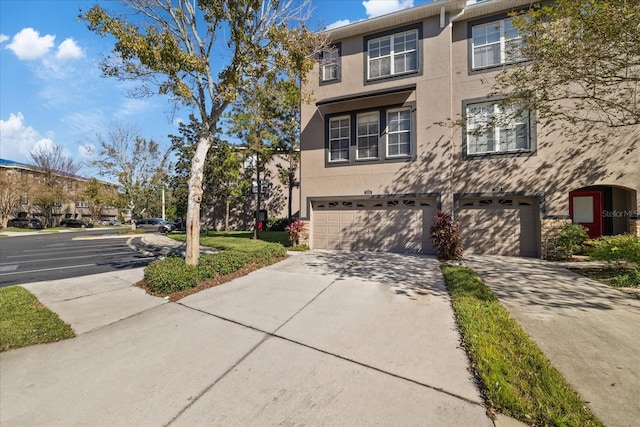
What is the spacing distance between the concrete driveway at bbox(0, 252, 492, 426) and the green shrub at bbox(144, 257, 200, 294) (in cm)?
42

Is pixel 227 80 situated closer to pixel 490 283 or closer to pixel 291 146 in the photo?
pixel 490 283

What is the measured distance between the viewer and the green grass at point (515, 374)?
7.38 feet

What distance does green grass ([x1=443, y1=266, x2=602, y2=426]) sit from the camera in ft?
7.38

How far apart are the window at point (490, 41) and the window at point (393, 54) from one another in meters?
2.15

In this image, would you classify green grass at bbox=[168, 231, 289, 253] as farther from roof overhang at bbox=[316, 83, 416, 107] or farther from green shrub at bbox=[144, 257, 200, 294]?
roof overhang at bbox=[316, 83, 416, 107]

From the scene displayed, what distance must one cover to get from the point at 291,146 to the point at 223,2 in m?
11.1

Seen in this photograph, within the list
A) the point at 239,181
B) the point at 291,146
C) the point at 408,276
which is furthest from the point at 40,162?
the point at 408,276

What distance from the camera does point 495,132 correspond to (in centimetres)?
976

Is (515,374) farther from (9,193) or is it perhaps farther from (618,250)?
(9,193)

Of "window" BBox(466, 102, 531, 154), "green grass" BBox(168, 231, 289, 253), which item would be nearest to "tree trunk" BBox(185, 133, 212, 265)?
"green grass" BBox(168, 231, 289, 253)

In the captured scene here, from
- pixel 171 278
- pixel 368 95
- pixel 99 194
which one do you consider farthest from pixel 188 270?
pixel 99 194

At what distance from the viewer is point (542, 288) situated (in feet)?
18.8

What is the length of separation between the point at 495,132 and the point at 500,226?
3.45m

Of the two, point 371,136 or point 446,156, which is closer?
point 446,156
